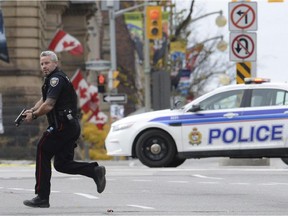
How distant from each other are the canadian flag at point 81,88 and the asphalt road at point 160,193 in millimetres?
24741

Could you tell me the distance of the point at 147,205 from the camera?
12.8 metres

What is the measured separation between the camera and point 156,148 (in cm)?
2056

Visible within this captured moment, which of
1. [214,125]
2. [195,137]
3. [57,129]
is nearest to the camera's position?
[57,129]

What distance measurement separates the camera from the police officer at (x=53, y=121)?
40.0 ft

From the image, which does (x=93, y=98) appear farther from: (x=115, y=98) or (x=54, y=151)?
(x=54, y=151)

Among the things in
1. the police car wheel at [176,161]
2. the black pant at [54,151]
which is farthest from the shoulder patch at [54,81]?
the police car wheel at [176,161]

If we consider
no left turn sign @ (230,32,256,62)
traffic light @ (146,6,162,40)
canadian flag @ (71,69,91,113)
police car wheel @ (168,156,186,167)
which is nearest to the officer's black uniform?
police car wheel @ (168,156,186,167)

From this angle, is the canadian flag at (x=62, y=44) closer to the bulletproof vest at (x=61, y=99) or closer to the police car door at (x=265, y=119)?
the police car door at (x=265, y=119)

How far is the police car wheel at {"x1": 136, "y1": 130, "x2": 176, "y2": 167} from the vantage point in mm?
20562

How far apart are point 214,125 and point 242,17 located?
5399mm

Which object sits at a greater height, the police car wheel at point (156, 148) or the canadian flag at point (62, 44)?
the canadian flag at point (62, 44)

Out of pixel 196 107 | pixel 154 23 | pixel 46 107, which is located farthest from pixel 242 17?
A: pixel 46 107

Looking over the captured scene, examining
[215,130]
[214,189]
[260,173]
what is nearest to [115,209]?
[214,189]

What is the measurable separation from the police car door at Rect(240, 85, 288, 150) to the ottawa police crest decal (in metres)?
0.74
